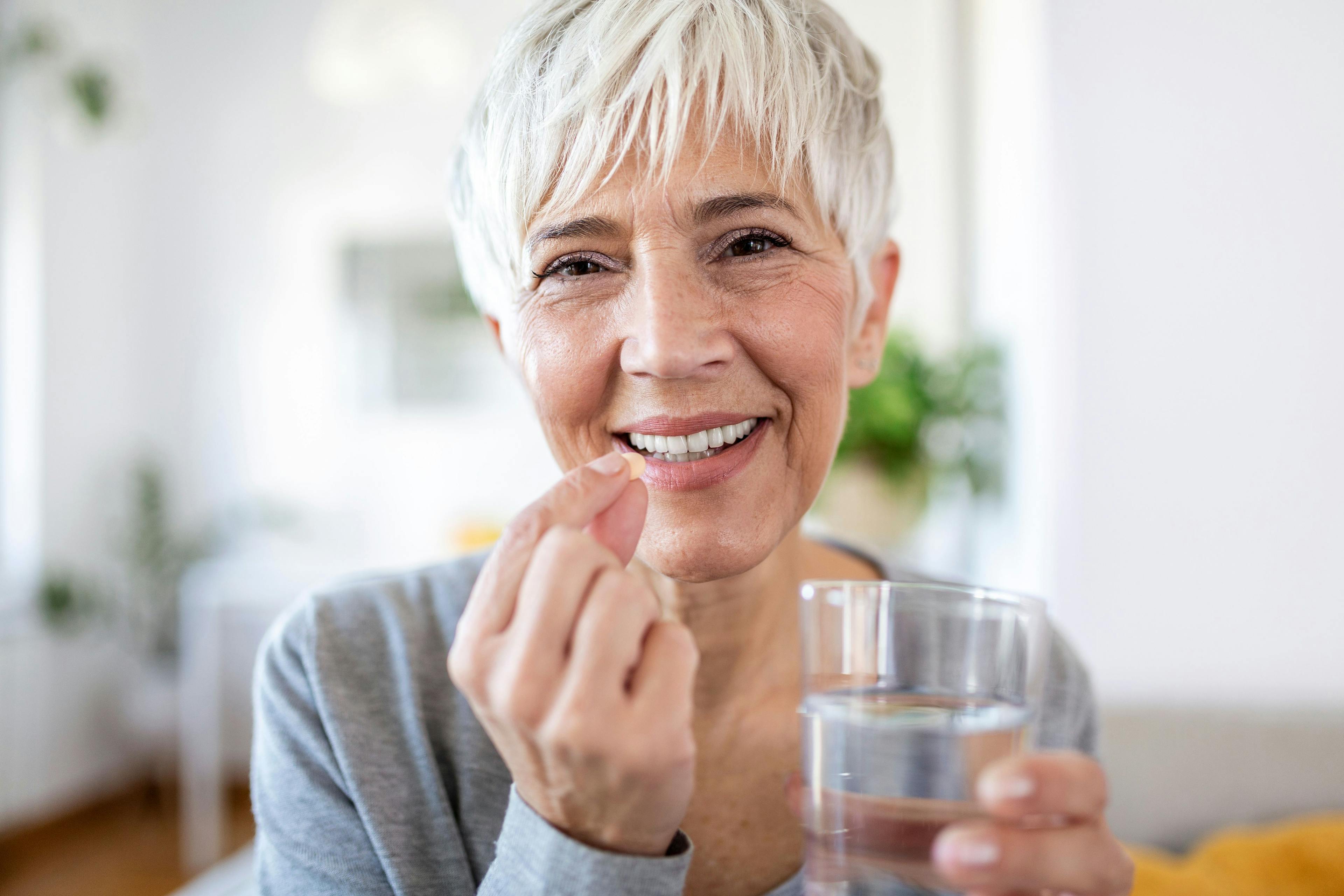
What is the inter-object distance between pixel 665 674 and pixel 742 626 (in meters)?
0.52

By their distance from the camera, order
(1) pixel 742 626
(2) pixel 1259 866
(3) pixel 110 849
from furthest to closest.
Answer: (3) pixel 110 849
(2) pixel 1259 866
(1) pixel 742 626

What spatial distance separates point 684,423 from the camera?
0.86 meters

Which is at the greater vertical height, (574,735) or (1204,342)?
(1204,342)

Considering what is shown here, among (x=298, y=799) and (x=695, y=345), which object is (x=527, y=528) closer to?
(x=695, y=345)

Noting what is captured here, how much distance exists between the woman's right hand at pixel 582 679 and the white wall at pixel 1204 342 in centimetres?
146

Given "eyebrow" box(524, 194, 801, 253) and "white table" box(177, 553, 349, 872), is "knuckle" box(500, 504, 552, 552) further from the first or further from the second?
"white table" box(177, 553, 349, 872)

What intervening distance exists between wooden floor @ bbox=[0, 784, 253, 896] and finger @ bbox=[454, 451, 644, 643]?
3371 mm

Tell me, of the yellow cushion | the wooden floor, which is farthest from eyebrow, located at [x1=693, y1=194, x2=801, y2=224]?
the wooden floor

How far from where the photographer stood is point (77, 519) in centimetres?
409

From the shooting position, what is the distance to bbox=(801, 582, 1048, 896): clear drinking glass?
0.50m

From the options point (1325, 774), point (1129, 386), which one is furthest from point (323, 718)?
point (1129, 386)

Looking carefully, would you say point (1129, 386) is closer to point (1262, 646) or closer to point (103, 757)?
point (1262, 646)

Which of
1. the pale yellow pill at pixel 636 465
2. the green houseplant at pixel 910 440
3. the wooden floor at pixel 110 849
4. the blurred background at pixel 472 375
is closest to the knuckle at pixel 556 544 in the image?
the pale yellow pill at pixel 636 465

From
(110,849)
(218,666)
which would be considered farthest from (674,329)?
(110,849)
